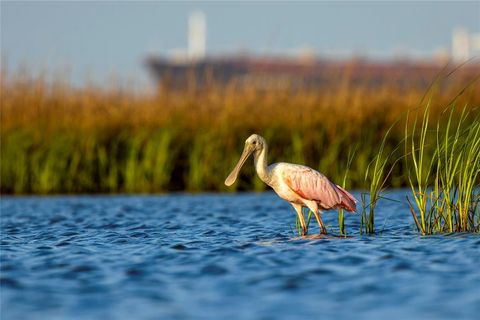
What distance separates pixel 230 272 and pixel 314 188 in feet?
6.83

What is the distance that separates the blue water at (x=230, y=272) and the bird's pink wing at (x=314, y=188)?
1.14 ft

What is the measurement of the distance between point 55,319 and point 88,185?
36.8 ft

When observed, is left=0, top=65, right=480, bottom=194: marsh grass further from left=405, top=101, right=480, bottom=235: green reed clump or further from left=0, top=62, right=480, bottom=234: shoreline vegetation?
left=405, top=101, right=480, bottom=235: green reed clump

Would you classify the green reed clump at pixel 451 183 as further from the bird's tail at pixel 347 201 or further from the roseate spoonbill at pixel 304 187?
the roseate spoonbill at pixel 304 187

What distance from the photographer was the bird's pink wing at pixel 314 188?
32.0 feet

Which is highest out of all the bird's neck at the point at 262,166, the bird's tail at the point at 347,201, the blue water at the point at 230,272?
the bird's neck at the point at 262,166

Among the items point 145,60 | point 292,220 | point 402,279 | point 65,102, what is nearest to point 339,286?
point 402,279

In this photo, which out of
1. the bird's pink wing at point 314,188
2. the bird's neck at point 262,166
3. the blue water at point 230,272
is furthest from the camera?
the bird's neck at point 262,166

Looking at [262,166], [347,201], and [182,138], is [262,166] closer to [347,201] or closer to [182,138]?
[347,201]

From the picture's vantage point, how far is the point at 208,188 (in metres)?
17.4

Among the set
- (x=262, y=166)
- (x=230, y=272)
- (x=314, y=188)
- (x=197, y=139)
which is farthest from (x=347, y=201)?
(x=197, y=139)

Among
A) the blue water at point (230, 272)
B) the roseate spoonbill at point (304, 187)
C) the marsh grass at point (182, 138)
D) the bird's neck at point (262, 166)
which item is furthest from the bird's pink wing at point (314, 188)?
the marsh grass at point (182, 138)

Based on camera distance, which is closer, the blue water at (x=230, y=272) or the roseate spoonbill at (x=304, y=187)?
the blue water at (x=230, y=272)

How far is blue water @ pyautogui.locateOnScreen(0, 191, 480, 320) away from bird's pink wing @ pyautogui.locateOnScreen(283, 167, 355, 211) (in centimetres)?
35
